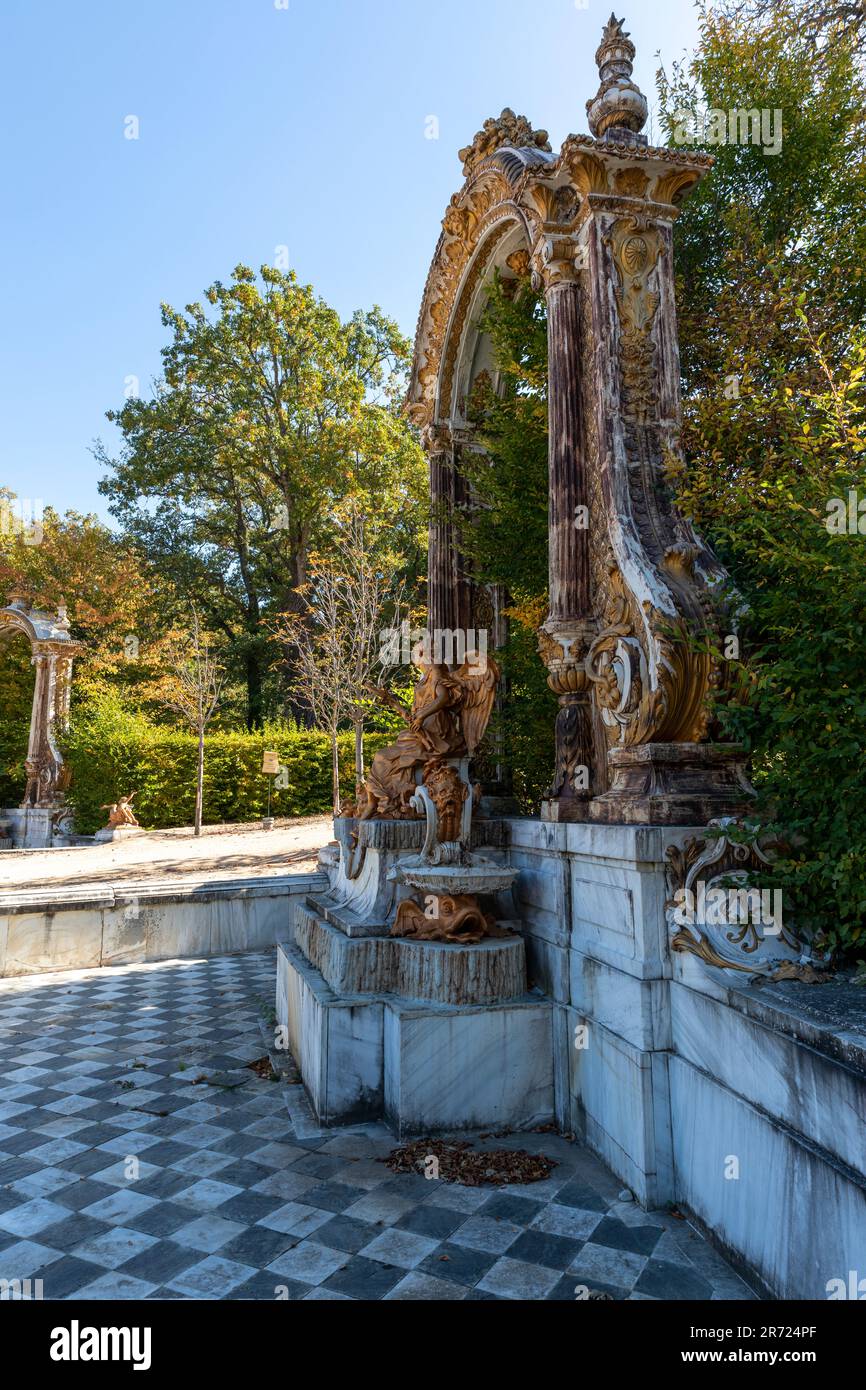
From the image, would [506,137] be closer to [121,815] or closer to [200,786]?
[200,786]

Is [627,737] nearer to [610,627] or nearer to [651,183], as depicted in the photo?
[610,627]

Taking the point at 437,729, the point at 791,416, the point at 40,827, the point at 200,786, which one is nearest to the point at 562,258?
the point at 791,416

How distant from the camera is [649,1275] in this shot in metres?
2.79

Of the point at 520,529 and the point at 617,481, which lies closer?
the point at 617,481

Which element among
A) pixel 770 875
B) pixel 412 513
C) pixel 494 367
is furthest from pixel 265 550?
pixel 770 875

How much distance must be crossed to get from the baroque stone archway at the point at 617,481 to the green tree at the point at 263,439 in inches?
692

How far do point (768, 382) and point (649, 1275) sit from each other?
5269 millimetres

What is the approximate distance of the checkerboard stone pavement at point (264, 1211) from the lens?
9.15ft

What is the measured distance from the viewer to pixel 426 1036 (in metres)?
4.07

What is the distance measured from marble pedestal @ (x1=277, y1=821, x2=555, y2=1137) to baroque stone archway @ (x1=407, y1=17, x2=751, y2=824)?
3.28ft

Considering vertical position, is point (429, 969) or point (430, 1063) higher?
point (429, 969)

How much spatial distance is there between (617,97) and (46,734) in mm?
19311

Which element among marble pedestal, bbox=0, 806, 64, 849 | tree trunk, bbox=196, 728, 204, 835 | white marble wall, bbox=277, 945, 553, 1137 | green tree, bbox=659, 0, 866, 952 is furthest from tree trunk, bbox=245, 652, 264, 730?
white marble wall, bbox=277, 945, 553, 1137

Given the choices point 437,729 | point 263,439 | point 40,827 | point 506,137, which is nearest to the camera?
point 437,729
